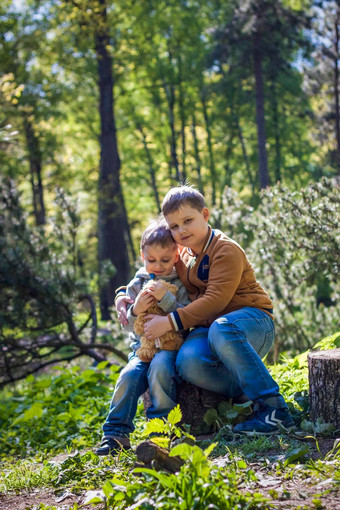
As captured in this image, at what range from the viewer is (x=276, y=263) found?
7.73m

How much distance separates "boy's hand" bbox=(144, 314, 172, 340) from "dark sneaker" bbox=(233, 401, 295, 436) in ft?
2.36

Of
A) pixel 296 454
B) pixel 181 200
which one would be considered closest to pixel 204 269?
pixel 181 200

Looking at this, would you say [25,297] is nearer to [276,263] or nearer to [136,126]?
[276,263]

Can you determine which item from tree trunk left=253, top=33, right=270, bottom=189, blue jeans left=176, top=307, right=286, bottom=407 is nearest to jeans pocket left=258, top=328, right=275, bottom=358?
blue jeans left=176, top=307, right=286, bottom=407

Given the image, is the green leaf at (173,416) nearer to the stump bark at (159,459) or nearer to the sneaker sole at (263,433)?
the stump bark at (159,459)

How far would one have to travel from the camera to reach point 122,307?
409cm

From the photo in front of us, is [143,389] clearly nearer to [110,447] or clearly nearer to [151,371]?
[151,371]

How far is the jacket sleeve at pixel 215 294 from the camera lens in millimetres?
3506

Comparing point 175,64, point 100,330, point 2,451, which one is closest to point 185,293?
point 2,451

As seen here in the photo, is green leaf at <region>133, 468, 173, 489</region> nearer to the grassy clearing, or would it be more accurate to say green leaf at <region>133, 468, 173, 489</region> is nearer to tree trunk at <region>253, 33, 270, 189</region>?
the grassy clearing

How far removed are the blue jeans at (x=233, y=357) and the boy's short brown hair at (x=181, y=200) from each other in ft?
2.45

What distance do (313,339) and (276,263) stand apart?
55.2 inches

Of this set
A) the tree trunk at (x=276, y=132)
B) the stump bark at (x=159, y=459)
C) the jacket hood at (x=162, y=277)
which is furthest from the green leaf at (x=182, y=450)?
the tree trunk at (x=276, y=132)

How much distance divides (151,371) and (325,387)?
1044 mm
